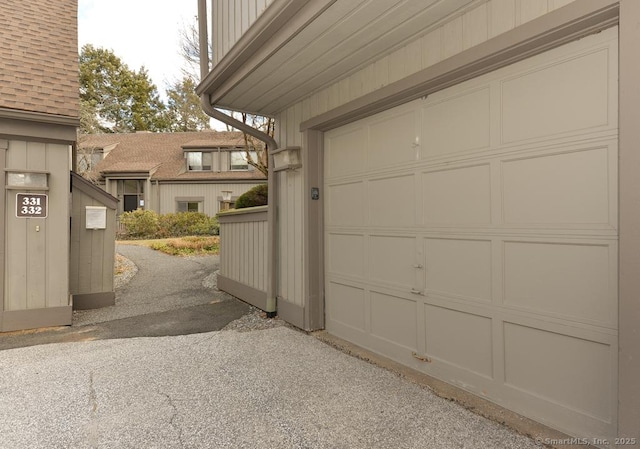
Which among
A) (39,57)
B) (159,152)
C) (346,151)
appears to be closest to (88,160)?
(159,152)

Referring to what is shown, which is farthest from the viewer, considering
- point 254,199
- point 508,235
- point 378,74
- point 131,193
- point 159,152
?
point 159,152

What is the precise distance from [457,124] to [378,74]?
0.95 meters

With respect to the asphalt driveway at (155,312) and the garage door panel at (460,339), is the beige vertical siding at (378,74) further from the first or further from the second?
the garage door panel at (460,339)

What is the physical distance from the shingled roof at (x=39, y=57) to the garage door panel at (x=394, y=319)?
14.7ft

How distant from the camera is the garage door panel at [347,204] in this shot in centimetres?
364

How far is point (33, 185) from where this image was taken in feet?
14.4

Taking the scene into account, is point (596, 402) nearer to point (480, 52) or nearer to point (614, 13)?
point (614, 13)

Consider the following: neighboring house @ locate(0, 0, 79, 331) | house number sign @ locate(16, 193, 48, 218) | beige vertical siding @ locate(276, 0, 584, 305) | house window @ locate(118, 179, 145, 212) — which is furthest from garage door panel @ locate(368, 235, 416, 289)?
house window @ locate(118, 179, 145, 212)

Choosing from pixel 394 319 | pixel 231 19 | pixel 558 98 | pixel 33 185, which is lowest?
pixel 394 319

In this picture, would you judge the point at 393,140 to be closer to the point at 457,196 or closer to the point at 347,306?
the point at 457,196

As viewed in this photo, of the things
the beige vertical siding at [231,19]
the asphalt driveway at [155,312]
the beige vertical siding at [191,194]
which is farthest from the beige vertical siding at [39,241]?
the beige vertical siding at [191,194]

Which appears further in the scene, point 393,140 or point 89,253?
point 89,253

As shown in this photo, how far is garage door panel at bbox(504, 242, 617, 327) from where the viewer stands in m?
1.91

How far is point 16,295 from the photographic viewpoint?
14.2ft
